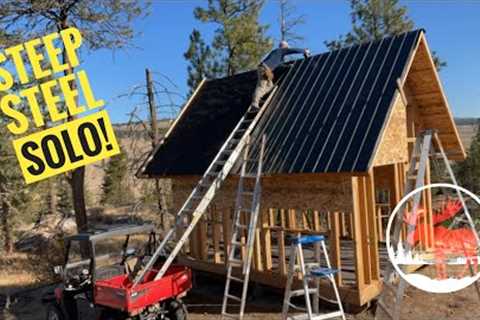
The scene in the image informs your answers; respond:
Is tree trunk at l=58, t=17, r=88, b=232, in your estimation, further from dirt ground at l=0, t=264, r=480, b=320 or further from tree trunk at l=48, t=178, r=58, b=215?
tree trunk at l=48, t=178, r=58, b=215

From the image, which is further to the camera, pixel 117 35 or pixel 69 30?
pixel 117 35

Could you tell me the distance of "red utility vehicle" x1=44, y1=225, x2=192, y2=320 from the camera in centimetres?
756

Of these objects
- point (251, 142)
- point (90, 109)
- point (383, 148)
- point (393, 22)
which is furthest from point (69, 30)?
point (393, 22)

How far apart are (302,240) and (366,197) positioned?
2.62 m

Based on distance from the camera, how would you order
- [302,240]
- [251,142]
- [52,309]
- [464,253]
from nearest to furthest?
[464,253], [302,240], [52,309], [251,142]

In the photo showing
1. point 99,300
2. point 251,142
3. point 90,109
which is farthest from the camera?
point 90,109

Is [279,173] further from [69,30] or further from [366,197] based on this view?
[69,30]

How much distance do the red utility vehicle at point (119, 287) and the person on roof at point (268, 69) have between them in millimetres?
4049

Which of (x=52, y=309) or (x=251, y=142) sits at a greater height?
(x=251, y=142)

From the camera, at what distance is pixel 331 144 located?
8.68m

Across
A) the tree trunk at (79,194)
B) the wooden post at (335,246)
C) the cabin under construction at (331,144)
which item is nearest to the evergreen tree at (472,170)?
the cabin under construction at (331,144)

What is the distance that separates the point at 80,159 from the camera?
14.9 meters

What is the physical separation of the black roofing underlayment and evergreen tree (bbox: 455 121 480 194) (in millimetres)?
13268

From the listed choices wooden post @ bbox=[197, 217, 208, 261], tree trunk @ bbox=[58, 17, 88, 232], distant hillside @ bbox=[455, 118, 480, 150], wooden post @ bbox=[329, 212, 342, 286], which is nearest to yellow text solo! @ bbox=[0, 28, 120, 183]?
tree trunk @ bbox=[58, 17, 88, 232]
